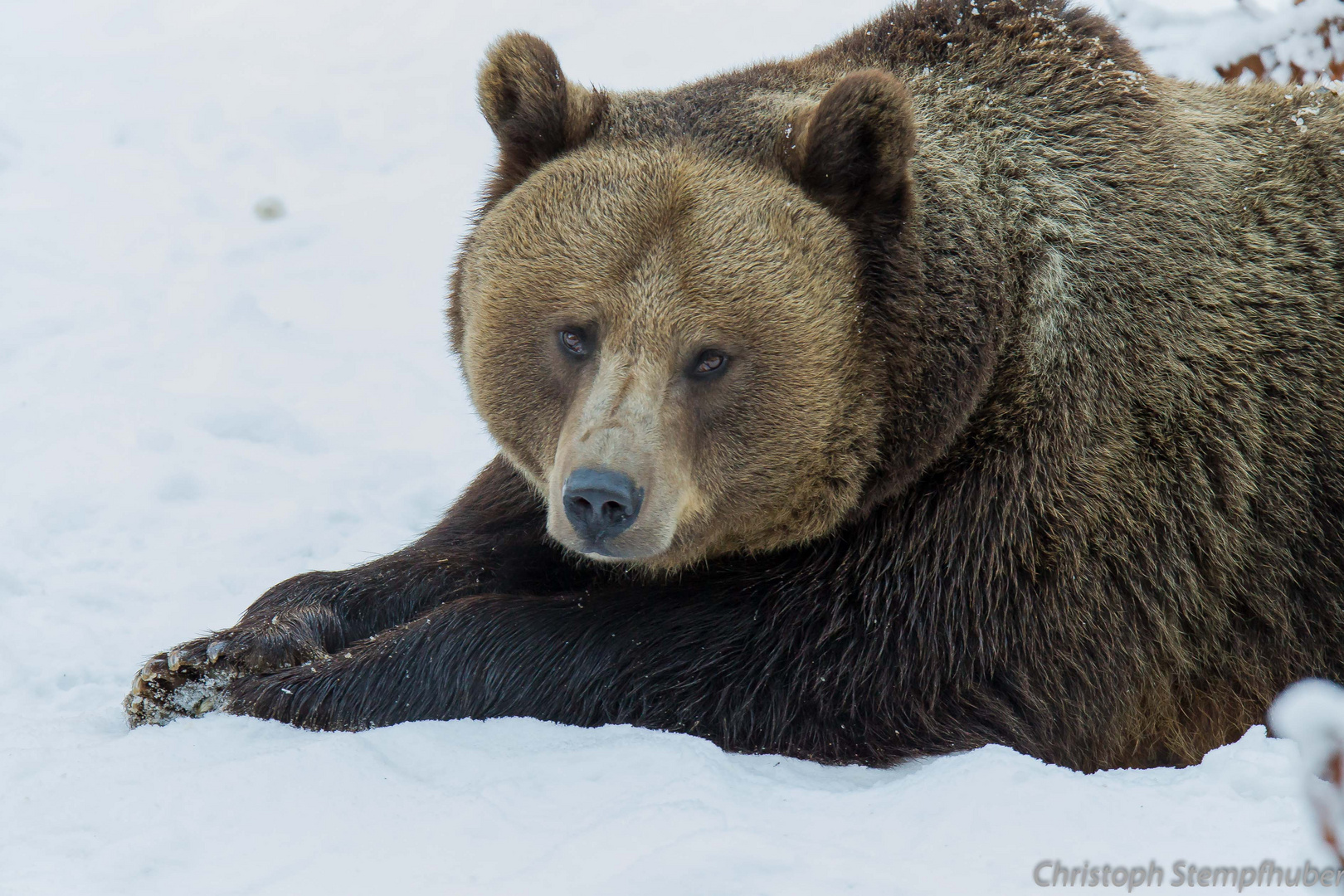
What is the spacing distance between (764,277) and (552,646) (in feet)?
5.17

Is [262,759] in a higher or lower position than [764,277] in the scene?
lower

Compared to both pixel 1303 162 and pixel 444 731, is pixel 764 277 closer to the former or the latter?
pixel 444 731

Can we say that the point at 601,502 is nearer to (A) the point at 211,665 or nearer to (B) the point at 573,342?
(B) the point at 573,342

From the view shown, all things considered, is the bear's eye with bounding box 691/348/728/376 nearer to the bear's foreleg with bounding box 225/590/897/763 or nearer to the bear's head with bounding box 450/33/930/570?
the bear's head with bounding box 450/33/930/570

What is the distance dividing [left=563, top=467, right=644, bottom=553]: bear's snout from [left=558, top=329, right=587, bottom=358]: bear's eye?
1.93 ft

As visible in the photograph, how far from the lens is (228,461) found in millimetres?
7395

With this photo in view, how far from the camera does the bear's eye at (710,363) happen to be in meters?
4.53

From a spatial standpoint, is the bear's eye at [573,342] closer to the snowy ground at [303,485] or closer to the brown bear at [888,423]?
the brown bear at [888,423]

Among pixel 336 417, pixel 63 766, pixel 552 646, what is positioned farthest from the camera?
pixel 336 417

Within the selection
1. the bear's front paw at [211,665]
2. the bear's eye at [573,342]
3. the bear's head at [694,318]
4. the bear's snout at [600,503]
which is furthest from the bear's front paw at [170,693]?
the bear's eye at [573,342]

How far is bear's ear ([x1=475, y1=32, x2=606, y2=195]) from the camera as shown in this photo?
15.9 feet

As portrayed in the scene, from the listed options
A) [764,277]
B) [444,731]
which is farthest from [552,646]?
[764,277]

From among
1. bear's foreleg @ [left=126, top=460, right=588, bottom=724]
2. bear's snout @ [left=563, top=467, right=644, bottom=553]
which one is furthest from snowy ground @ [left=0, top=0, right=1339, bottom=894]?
bear's snout @ [left=563, top=467, right=644, bottom=553]

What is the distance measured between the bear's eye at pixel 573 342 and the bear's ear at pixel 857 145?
0.95m
